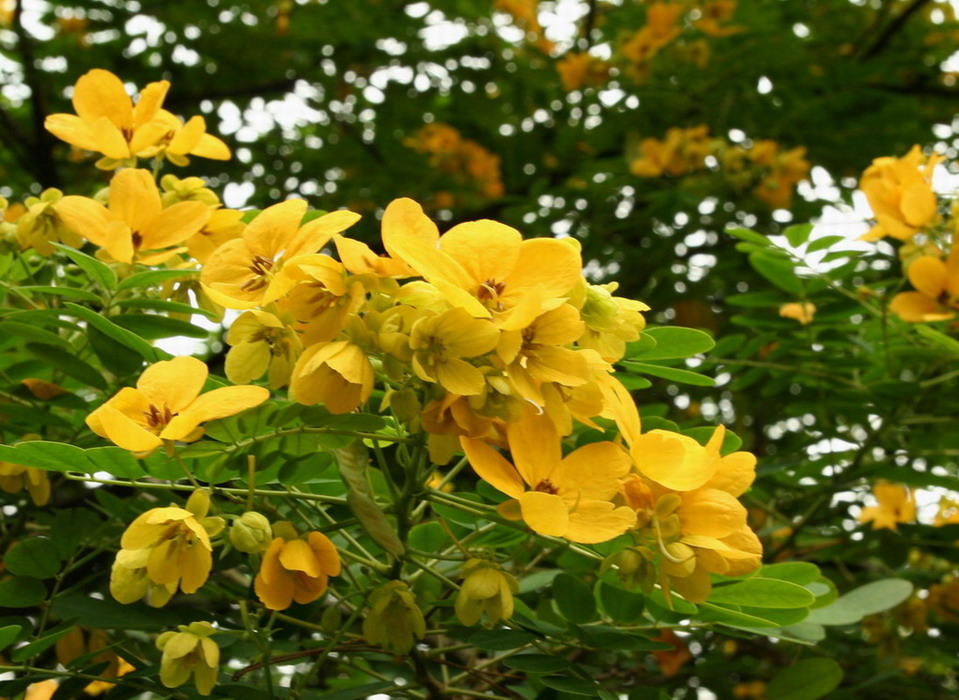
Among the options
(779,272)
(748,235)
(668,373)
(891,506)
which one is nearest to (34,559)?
(668,373)

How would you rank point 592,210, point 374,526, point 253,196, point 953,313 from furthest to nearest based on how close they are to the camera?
point 253,196 < point 592,210 < point 953,313 < point 374,526

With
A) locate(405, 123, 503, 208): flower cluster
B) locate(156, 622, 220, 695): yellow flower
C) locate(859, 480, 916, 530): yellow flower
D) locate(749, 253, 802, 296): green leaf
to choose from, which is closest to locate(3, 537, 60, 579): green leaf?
locate(156, 622, 220, 695): yellow flower

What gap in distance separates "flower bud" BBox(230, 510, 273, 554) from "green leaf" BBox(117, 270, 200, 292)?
1.17 ft

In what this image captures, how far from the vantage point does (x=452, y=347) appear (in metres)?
0.76

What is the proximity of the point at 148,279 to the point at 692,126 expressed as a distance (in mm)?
2623

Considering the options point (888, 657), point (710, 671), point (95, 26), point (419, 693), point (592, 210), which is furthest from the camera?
point (95, 26)

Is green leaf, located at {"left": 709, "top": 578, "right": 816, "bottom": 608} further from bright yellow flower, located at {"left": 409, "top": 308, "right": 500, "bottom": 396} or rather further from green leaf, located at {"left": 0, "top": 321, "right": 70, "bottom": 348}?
green leaf, located at {"left": 0, "top": 321, "right": 70, "bottom": 348}

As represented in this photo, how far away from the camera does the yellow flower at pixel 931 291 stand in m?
1.51

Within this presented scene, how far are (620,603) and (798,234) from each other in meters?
0.91

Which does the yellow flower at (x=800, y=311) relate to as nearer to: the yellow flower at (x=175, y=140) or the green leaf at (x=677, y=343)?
the green leaf at (x=677, y=343)

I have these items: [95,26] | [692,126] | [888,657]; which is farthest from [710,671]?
[95,26]

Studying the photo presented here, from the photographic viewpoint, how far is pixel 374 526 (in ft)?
2.72

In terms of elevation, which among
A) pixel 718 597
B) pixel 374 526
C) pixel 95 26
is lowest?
pixel 95 26

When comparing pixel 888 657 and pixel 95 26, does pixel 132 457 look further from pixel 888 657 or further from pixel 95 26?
pixel 95 26
